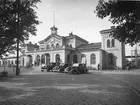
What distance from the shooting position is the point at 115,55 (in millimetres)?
32281

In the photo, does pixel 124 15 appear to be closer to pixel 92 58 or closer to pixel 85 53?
pixel 92 58

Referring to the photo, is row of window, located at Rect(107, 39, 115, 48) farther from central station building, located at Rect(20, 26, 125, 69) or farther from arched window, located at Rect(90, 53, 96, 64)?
arched window, located at Rect(90, 53, 96, 64)

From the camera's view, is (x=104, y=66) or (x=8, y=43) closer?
(x=8, y=43)

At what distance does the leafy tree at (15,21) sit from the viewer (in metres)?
13.3

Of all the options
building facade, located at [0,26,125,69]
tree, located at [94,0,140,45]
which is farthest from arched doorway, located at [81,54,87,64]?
tree, located at [94,0,140,45]

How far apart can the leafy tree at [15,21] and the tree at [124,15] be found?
29.2ft

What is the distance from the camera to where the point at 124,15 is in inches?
367

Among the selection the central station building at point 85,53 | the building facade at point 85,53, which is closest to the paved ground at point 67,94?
the central station building at point 85,53

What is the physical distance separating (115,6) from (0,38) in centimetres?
1206

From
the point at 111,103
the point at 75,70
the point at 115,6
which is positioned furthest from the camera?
the point at 75,70

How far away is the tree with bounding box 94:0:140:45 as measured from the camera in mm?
8343

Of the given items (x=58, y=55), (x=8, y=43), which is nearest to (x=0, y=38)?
(x=8, y=43)

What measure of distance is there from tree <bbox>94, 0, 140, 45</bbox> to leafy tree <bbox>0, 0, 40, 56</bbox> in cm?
891

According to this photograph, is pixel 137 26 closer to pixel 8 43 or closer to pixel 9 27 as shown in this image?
pixel 9 27
